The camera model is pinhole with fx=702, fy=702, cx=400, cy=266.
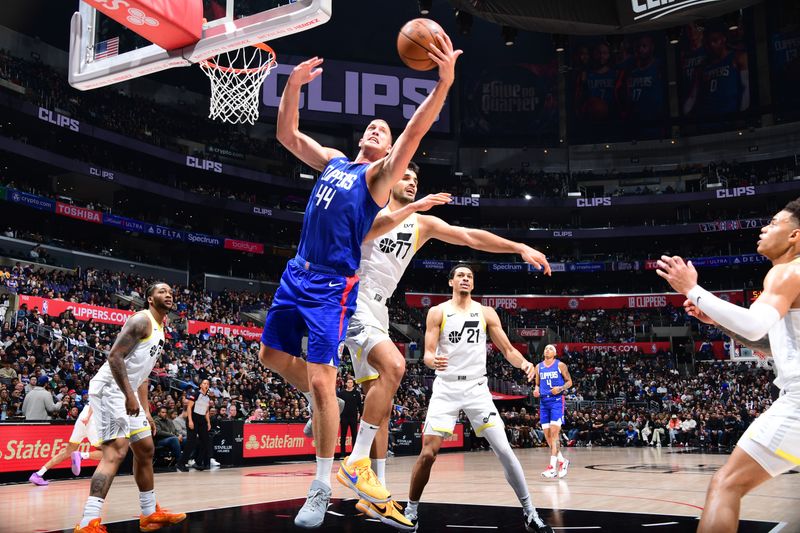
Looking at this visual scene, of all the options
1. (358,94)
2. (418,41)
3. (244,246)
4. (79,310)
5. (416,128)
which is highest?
(358,94)

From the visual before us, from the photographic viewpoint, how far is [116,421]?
632 cm

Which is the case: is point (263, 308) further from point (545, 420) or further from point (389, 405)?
point (389, 405)

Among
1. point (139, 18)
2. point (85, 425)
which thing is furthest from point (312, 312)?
point (85, 425)

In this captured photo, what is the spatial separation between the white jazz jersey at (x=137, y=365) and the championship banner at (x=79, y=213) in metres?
26.3

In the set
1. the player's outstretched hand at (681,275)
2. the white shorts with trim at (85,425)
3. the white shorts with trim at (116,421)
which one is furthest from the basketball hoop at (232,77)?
the player's outstretched hand at (681,275)

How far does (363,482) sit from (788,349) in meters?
2.69

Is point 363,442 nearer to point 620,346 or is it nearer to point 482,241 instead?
point 482,241

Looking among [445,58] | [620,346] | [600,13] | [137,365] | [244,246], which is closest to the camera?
[445,58]

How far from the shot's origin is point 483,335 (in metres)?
7.00

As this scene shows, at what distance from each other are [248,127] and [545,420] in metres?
33.5

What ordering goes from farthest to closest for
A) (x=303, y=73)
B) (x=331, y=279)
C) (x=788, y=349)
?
1. (x=303, y=73)
2. (x=331, y=279)
3. (x=788, y=349)

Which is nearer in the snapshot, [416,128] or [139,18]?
[416,128]

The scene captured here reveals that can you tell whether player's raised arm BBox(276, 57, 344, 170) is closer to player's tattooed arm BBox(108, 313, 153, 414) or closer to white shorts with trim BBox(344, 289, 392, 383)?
white shorts with trim BBox(344, 289, 392, 383)

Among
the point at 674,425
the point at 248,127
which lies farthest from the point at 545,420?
the point at 248,127
